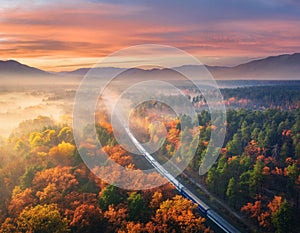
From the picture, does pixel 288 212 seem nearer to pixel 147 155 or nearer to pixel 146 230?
pixel 146 230

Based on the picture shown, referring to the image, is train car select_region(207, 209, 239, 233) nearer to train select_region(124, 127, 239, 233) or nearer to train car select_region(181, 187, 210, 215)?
train select_region(124, 127, 239, 233)

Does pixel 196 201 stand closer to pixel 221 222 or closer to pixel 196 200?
pixel 196 200

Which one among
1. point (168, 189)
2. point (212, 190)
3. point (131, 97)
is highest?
point (131, 97)

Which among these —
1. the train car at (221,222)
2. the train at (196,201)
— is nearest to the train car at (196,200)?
the train at (196,201)

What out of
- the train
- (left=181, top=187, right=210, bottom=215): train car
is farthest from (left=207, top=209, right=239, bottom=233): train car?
(left=181, top=187, right=210, bottom=215): train car

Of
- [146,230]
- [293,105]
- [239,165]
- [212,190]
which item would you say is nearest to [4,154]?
[146,230]

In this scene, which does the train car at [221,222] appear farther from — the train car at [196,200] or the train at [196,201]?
the train car at [196,200]

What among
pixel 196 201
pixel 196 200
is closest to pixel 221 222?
pixel 196 201
